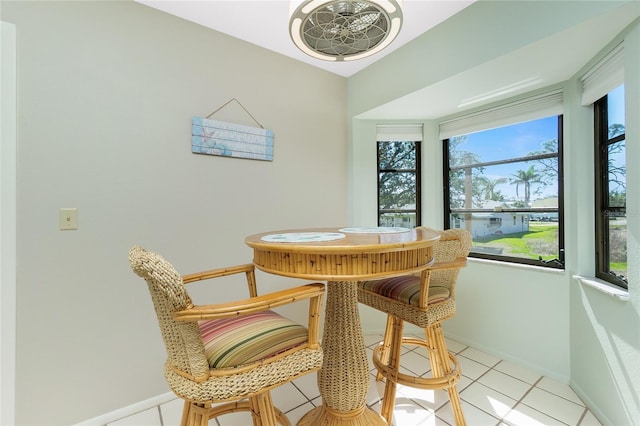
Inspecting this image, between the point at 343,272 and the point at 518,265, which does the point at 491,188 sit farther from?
the point at 343,272

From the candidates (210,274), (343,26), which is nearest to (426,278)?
(210,274)

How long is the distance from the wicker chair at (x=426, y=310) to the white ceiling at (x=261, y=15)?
4.73 ft

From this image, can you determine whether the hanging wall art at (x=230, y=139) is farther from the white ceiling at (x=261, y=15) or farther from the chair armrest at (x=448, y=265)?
the chair armrest at (x=448, y=265)

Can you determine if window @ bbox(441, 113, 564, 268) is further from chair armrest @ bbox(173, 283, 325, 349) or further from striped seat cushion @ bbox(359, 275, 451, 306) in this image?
chair armrest @ bbox(173, 283, 325, 349)

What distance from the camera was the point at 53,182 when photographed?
1440mm

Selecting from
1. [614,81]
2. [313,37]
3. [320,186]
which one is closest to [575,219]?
[614,81]

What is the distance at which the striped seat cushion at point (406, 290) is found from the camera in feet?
4.46

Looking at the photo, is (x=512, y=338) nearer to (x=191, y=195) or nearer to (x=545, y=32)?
(x=545, y=32)

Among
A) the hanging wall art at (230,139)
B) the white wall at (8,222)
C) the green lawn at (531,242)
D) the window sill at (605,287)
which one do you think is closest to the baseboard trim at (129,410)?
the white wall at (8,222)

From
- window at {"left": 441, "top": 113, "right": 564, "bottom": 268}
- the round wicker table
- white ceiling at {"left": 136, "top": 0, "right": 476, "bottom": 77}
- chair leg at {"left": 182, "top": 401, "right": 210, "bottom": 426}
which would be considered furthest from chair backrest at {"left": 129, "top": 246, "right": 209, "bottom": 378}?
window at {"left": 441, "top": 113, "right": 564, "bottom": 268}

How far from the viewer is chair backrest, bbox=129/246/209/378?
0.77 m

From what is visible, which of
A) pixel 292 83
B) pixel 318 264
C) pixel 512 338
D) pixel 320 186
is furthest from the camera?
pixel 320 186

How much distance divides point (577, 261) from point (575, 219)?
0.28 metres

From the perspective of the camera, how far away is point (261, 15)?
1777 mm
